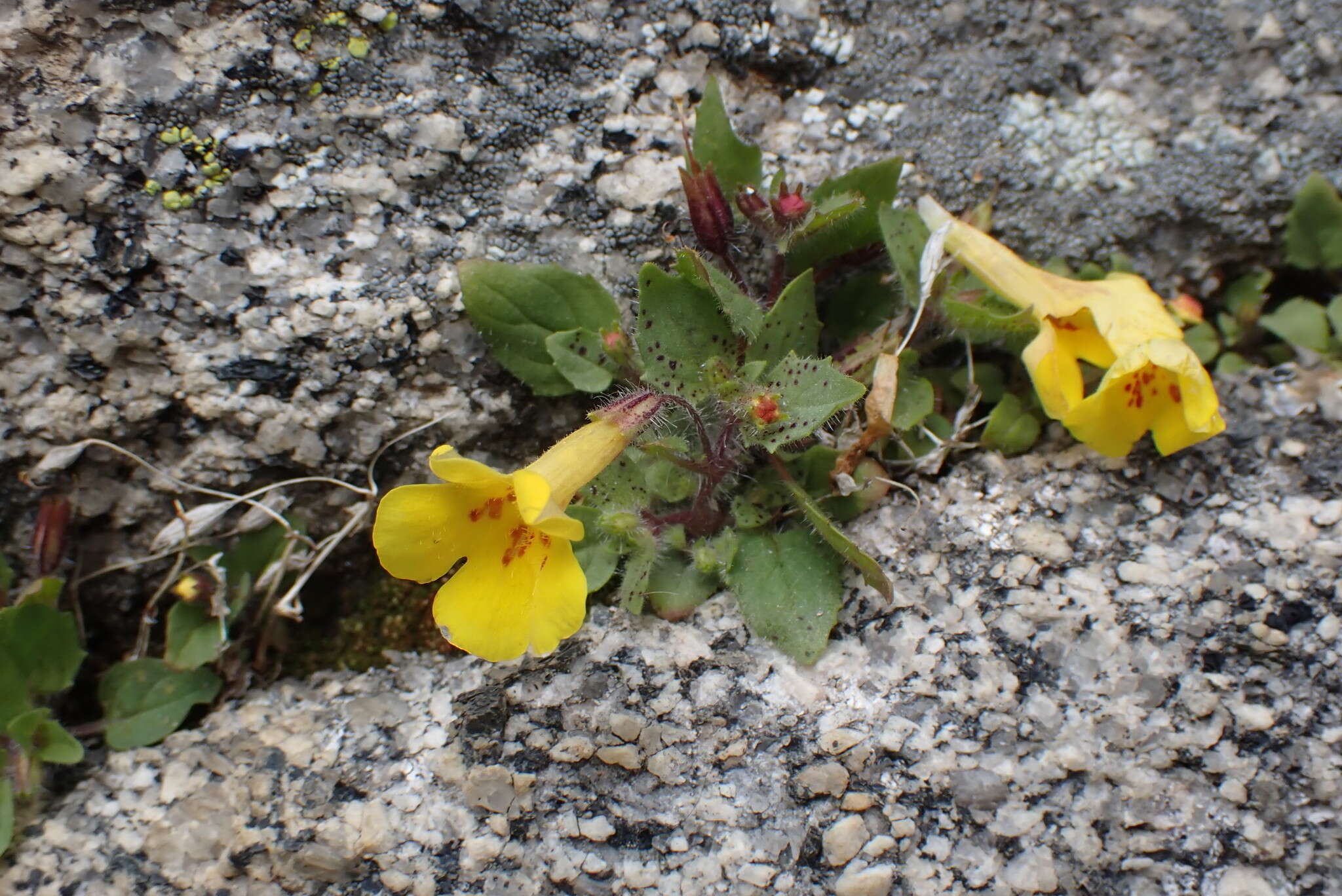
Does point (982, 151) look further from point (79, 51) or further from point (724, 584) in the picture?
point (79, 51)

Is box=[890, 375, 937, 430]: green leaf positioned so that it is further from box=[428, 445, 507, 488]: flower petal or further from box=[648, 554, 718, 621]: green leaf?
box=[428, 445, 507, 488]: flower petal

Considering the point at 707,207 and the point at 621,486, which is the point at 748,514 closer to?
the point at 621,486

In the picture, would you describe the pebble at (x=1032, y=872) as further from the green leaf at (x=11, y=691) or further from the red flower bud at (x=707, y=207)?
the green leaf at (x=11, y=691)

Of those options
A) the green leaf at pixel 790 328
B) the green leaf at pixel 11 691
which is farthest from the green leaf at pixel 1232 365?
the green leaf at pixel 11 691

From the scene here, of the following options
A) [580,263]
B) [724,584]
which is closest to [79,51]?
[580,263]

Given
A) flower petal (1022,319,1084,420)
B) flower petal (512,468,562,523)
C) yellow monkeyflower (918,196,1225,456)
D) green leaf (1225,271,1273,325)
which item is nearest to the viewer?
flower petal (512,468,562,523)

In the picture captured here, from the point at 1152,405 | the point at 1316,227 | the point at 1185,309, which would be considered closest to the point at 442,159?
the point at 1152,405

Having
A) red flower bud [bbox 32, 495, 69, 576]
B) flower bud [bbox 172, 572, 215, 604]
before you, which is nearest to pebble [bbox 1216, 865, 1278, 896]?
flower bud [bbox 172, 572, 215, 604]
